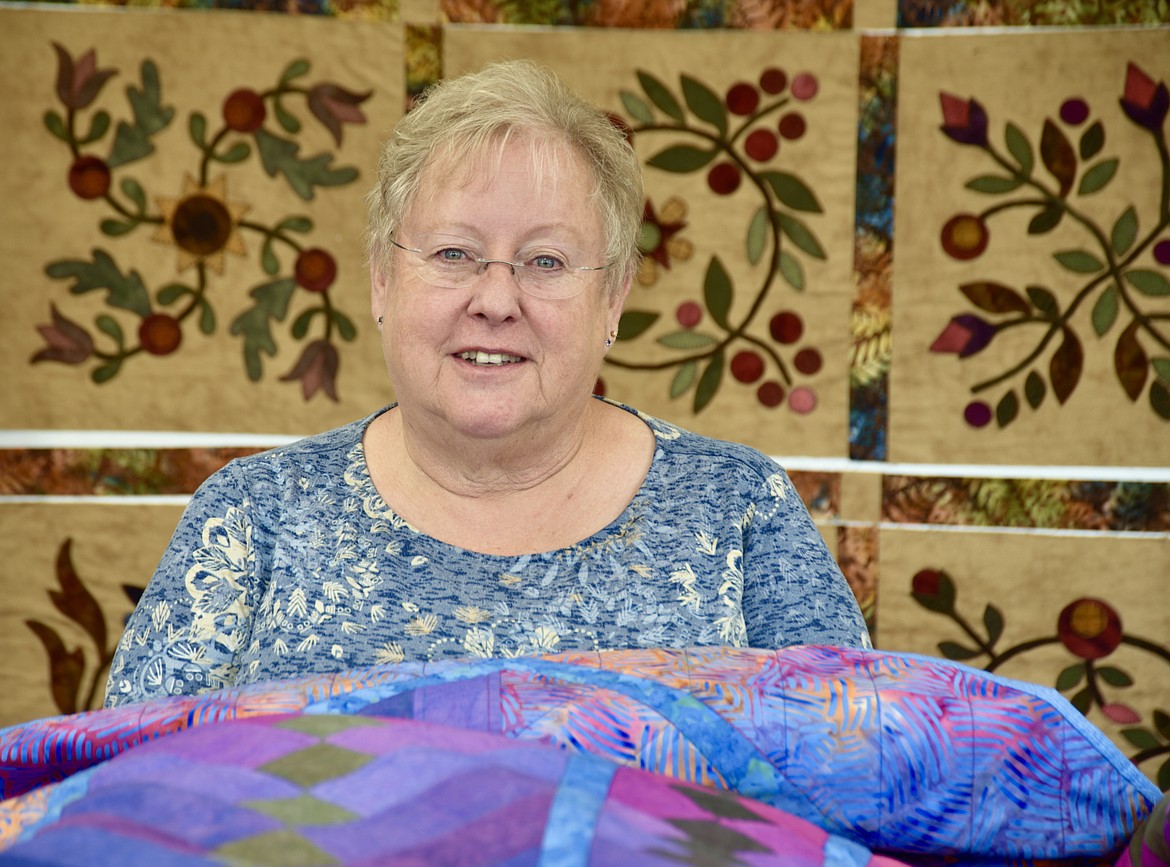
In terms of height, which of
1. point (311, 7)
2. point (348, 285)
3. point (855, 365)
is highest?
point (311, 7)

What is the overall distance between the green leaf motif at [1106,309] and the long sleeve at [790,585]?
4.45 ft

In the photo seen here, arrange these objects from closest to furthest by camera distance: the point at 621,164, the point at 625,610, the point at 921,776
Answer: the point at 921,776
the point at 625,610
the point at 621,164

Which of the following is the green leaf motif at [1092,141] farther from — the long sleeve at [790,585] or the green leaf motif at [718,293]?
the long sleeve at [790,585]

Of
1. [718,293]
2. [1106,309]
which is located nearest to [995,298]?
[1106,309]

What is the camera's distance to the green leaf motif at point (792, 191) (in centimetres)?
244

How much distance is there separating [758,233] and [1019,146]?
59cm

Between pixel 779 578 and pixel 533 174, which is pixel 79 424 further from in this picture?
pixel 779 578

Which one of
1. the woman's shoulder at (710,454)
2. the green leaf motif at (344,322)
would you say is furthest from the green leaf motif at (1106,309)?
the green leaf motif at (344,322)

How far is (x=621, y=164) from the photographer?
1.41 metres

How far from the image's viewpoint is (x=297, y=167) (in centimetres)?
244

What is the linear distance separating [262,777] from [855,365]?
2070 millimetres

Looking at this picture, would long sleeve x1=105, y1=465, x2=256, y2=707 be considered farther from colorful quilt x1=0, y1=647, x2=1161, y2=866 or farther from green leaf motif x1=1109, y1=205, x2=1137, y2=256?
green leaf motif x1=1109, y1=205, x2=1137, y2=256

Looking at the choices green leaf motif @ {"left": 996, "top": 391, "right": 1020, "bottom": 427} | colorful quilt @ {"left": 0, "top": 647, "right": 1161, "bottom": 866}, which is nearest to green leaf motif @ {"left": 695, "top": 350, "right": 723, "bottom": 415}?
green leaf motif @ {"left": 996, "top": 391, "right": 1020, "bottom": 427}

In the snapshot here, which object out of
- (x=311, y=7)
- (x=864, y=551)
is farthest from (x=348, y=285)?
(x=864, y=551)
